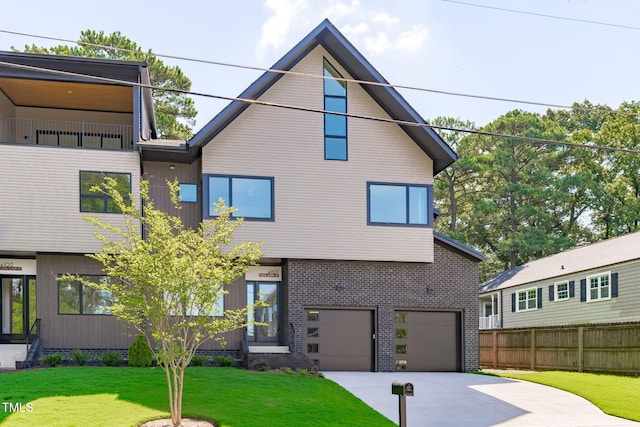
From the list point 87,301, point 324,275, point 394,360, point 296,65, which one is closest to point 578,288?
point 394,360

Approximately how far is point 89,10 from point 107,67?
591cm

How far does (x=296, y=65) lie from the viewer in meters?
20.8

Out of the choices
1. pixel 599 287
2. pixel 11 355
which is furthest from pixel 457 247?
pixel 11 355

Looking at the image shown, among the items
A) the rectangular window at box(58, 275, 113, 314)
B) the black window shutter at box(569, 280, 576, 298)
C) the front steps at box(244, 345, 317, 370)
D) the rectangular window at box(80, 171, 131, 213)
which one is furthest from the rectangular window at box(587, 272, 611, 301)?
the rectangular window at box(58, 275, 113, 314)

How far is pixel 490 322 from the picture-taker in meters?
37.0

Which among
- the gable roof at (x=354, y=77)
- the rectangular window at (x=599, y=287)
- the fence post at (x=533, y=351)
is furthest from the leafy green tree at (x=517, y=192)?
the gable roof at (x=354, y=77)

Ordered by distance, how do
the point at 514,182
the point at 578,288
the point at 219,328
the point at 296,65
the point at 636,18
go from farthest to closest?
the point at 514,182 → the point at 578,288 → the point at 296,65 → the point at 636,18 → the point at 219,328

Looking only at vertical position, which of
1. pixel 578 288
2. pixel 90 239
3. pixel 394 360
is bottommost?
pixel 394 360

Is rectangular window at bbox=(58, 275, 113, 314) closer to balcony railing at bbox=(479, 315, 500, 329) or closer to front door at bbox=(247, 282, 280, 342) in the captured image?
front door at bbox=(247, 282, 280, 342)

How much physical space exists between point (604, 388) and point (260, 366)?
29.9ft

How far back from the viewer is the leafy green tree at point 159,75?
3672 cm

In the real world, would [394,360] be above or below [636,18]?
below

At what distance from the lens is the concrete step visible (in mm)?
20328

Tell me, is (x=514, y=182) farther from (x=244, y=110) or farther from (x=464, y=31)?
(x=464, y=31)
